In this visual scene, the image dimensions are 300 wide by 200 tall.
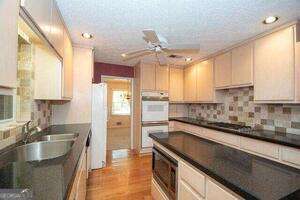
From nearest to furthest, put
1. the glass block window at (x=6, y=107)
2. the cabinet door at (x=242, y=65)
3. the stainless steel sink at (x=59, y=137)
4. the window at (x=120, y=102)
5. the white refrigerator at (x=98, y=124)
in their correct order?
the glass block window at (x=6, y=107), the stainless steel sink at (x=59, y=137), the cabinet door at (x=242, y=65), the white refrigerator at (x=98, y=124), the window at (x=120, y=102)

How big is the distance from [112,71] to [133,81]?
606mm

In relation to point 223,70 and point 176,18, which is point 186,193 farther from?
point 223,70

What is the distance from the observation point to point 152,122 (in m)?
4.10

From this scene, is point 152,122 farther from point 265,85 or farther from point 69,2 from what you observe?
point 69,2

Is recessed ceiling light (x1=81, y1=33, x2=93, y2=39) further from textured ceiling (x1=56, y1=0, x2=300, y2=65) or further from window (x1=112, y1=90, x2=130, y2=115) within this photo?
window (x1=112, y1=90, x2=130, y2=115)

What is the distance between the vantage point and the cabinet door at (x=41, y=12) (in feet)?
3.35

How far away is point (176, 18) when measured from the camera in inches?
80.5

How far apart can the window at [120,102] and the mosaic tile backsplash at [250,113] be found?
4495 mm

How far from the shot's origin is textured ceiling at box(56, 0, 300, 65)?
175cm

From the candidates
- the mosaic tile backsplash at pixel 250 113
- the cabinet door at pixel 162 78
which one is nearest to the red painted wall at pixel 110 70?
the cabinet door at pixel 162 78

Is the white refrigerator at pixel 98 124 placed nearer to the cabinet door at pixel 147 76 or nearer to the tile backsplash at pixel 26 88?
the tile backsplash at pixel 26 88

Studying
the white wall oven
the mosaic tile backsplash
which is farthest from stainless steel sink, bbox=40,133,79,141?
the mosaic tile backsplash

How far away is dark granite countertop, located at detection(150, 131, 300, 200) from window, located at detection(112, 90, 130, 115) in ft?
22.0

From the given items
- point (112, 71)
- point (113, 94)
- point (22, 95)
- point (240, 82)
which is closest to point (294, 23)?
point (240, 82)
